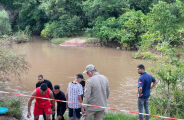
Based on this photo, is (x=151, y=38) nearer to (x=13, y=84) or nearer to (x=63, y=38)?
(x=13, y=84)

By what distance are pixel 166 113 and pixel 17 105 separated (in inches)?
185

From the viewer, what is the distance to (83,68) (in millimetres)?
17609

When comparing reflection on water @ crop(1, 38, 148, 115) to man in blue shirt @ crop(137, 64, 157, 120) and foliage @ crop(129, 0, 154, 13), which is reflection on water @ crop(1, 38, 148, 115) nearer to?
man in blue shirt @ crop(137, 64, 157, 120)

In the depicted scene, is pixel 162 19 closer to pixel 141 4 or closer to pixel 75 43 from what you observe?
pixel 141 4

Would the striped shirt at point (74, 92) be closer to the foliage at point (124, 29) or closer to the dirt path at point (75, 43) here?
the foliage at point (124, 29)

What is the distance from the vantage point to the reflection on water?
12180 mm

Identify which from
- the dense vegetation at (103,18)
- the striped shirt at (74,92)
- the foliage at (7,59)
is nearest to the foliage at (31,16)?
the dense vegetation at (103,18)

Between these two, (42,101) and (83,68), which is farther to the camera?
(83,68)

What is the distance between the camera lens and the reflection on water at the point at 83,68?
1218 centimetres

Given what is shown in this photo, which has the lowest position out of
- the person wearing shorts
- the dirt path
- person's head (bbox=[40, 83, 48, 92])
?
the person wearing shorts

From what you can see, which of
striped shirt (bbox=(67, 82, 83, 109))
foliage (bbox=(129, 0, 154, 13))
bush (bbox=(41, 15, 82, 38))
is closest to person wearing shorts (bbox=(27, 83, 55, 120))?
striped shirt (bbox=(67, 82, 83, 109))

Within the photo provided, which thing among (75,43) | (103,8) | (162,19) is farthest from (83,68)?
(103,8)

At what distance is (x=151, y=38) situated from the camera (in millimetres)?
7887

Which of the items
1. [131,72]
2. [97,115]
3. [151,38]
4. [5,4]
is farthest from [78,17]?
[97,115]
